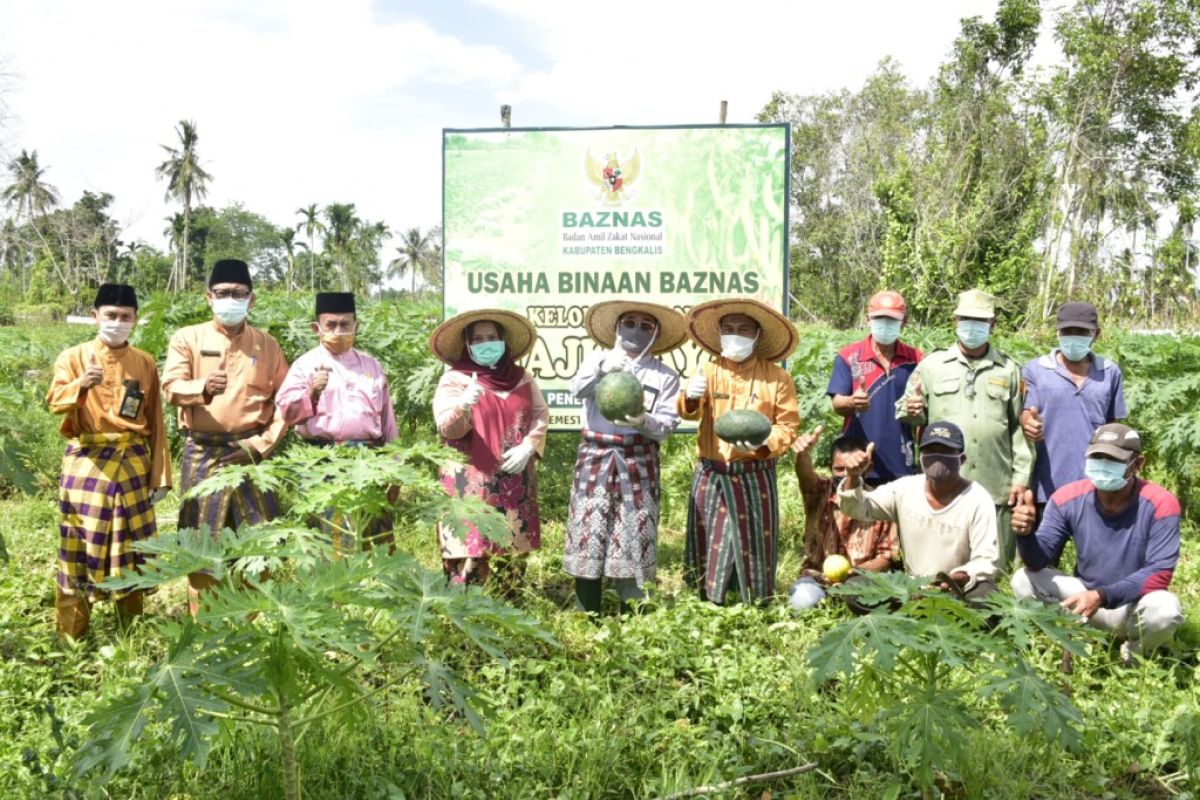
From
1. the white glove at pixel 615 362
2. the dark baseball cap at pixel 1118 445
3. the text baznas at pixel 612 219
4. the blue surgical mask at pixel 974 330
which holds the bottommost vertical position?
the dark baseball cap at pixel 1118 445

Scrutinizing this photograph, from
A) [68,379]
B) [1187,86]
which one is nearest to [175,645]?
[68,379]

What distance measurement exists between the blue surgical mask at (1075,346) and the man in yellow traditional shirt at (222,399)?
4.83m

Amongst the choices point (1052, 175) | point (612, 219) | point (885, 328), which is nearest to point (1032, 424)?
point (885, 328)

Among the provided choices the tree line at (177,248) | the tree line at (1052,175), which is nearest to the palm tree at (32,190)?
the tree line at (177,248)

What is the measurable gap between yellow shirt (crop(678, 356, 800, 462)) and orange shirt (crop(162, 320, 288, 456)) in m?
2.50

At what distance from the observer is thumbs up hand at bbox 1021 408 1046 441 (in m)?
5.73

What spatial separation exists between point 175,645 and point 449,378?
10.9 feet

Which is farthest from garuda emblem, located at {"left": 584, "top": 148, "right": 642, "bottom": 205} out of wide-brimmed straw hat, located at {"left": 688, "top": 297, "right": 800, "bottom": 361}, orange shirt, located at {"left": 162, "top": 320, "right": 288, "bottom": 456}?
orange shirt, located at {"left": 162, "top": 320, "right": 288, "bottom": 456}

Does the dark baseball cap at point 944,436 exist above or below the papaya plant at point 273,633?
above

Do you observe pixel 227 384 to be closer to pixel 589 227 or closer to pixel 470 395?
pixel 470 395

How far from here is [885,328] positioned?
234 inches

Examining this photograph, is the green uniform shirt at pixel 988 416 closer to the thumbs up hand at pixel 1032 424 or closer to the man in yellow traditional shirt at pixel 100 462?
the thumbs up hand at pixel 1032 424

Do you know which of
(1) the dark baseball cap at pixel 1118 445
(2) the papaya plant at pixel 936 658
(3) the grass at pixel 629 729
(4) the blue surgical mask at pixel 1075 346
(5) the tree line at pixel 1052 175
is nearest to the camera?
(2) the papaya plant at pixel 936 658

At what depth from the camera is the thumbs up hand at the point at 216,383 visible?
17.3 feet
